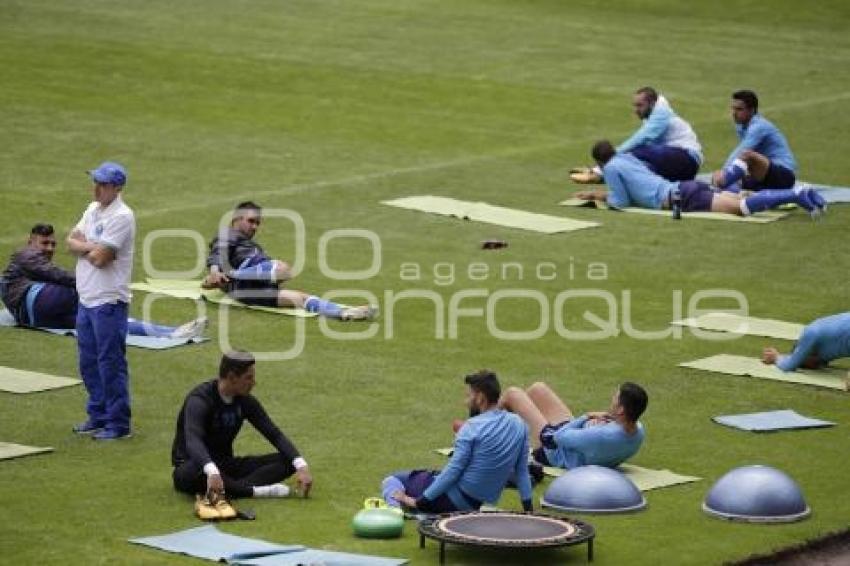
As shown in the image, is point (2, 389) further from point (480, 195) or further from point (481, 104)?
point (481, 104)

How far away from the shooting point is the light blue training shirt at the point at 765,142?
32.0 m

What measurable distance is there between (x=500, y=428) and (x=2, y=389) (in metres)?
6.53

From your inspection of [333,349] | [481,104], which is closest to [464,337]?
[333,349]

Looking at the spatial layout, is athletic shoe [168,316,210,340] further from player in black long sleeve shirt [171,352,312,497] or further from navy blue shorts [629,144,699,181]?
navy blue shorts [629,144,699,181]

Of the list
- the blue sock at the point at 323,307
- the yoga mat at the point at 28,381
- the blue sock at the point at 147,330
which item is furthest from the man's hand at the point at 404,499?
the blue sock at the point at 323,307

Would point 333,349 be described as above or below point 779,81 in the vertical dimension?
below

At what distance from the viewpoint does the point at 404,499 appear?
18.0 m

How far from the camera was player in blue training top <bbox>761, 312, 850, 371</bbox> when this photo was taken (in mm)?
22578

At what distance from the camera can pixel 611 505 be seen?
18156 millimetres

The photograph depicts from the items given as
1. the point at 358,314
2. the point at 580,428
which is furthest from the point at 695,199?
the point at 580,428

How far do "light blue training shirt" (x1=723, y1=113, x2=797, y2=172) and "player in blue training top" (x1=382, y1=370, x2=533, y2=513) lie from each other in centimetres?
1504

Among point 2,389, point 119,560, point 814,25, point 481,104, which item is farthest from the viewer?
point 814,25

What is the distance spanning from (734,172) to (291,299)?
8.84m

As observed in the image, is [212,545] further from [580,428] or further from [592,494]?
[580,428]
